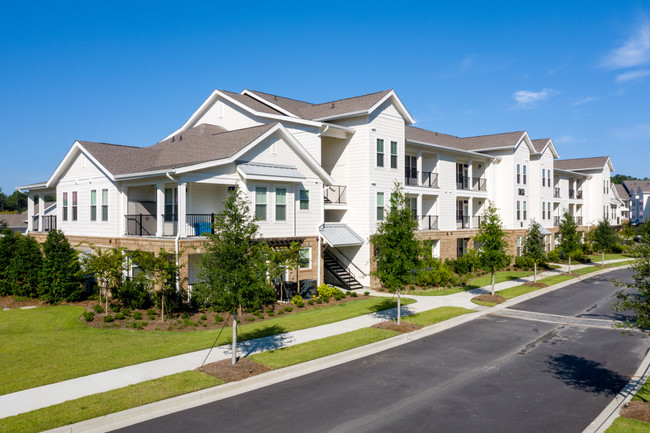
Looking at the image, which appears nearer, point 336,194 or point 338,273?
point 338,273

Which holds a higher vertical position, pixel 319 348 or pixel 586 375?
pixel 319 348

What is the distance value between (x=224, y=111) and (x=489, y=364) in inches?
878

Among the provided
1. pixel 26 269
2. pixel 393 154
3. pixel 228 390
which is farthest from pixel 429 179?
pixel 228 390

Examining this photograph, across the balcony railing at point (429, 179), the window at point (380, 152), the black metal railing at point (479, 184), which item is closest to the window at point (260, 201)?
the window at point (380, 152)

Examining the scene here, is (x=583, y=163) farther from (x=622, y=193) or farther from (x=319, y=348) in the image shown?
(x=319, y=348)

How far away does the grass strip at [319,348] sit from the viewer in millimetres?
14070

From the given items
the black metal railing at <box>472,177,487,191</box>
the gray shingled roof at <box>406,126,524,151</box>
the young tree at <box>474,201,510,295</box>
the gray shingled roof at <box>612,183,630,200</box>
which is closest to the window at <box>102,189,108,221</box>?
the young tree at <box>474,201,510,295</box>

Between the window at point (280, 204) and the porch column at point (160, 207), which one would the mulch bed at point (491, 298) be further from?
the porch column at point (160, 207)

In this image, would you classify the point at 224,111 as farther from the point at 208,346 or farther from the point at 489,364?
the point at 489,364

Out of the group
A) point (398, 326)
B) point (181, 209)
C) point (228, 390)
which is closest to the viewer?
point (228, 390)

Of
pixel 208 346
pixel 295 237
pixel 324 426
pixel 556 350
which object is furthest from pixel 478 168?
pixel 324 426

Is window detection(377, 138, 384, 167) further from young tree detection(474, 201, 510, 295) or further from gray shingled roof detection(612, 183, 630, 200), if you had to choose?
gray shingled roof detection(612, 183, 630, 200)

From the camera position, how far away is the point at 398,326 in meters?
18.8

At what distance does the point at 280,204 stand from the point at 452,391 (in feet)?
48.4
